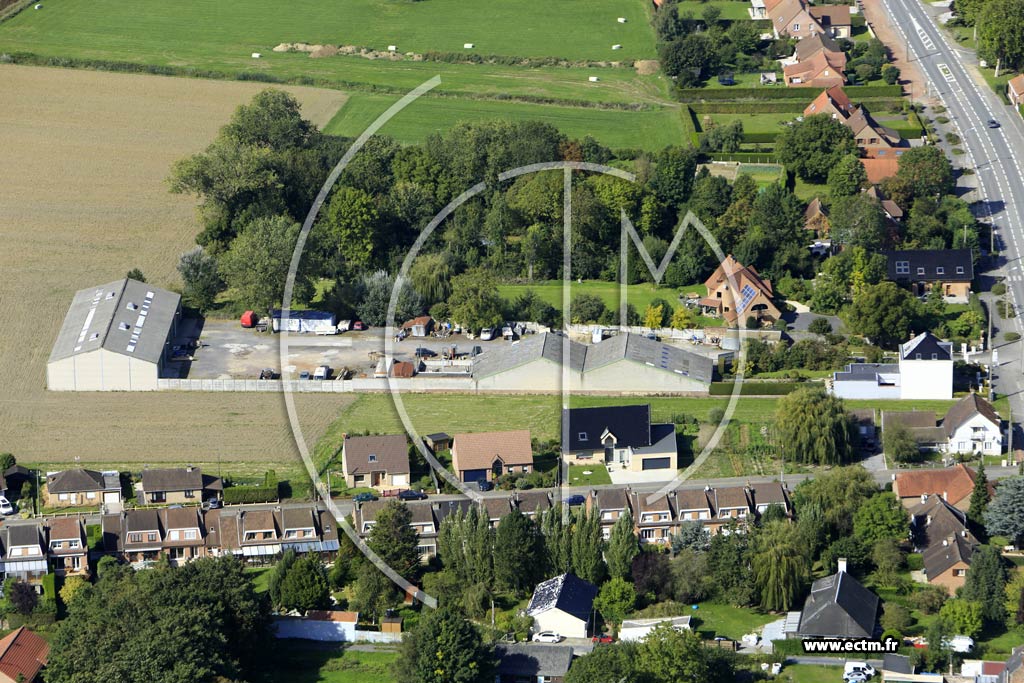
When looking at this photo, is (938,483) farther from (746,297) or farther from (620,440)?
(746,297)

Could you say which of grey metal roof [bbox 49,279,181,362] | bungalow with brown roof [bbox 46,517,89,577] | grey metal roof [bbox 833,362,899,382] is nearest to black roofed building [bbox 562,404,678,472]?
Result: grey metal roof [bbox 833,362,899,382]

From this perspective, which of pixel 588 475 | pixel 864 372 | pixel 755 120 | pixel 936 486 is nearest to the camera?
pixel 936 486

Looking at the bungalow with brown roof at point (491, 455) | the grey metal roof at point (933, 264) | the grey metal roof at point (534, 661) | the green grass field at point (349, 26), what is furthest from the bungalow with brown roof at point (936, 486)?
the green grass field at point (349, 26)

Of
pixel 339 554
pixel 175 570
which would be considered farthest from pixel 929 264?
pixel 175 570

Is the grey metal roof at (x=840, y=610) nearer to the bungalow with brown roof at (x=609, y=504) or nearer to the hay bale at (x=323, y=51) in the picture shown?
the bungalow with brown roof at (x=609, y=504)

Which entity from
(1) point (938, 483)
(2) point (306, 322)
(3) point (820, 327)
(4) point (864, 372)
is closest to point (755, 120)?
(3) point (820, 327)

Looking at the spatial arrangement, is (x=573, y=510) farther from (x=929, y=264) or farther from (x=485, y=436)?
(x=929, y=264)
